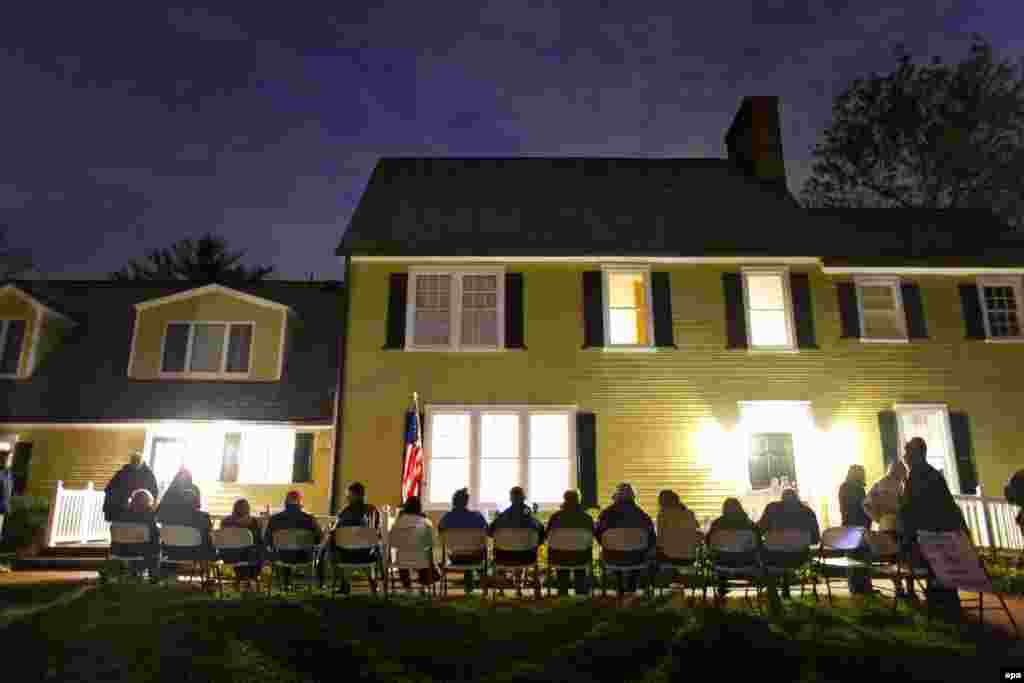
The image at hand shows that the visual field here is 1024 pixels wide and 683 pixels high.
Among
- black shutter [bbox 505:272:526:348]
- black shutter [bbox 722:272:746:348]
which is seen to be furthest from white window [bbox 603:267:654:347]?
black shutter [bbox 505:272:526:348]

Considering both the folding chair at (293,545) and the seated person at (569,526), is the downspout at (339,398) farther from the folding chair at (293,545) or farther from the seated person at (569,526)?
the seated person at (569,526)

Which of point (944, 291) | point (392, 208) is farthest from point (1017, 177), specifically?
point (392, 208)

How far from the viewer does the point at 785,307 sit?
14836 millimetres

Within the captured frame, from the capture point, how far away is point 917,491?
8117mm

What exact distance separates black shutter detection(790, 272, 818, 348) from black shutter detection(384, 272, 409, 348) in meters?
7.58

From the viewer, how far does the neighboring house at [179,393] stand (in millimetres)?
15508

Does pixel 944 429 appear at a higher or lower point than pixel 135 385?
lower

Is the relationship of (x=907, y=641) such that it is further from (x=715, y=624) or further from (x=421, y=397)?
A: (x=421, y=397)

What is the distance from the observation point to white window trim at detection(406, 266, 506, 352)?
14.3 metres

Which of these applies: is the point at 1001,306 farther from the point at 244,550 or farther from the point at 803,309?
the point at 244,550

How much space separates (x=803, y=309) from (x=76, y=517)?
1426 centimetres

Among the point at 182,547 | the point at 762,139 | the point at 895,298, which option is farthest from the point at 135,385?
the point at 895,298

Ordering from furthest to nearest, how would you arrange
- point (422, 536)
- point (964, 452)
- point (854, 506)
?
point (964, 452) < point (854, 506) < point (422, 536)

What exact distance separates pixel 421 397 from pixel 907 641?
9.10 m
